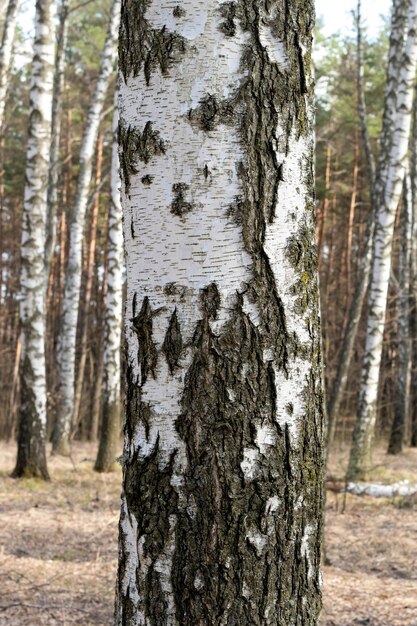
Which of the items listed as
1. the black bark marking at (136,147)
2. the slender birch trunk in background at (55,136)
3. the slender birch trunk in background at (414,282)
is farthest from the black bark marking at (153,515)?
the slender birch trunk in background at (414,282)

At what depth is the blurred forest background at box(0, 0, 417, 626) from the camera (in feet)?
16.0

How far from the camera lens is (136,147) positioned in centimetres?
161

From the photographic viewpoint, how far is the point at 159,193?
158 centimetres

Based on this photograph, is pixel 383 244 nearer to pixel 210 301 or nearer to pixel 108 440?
pixel 108 440

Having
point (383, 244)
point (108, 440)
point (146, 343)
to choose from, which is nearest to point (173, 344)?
point (146, 343)

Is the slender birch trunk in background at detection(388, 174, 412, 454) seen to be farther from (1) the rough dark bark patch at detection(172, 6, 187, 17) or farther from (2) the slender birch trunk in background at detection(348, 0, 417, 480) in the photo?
(1) the rough dark bark patch at detection(172, 6, 187, 17)

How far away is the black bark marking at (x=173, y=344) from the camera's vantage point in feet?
5.10

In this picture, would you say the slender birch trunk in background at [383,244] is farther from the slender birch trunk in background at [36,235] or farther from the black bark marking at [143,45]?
the black bark marking at [143,45]

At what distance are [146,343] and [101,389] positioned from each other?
16.2m

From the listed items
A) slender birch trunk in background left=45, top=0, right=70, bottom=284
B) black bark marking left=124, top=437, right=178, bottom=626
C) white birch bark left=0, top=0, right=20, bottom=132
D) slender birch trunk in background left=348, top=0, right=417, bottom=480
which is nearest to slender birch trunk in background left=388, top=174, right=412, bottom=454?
slender birch trunk in background left=348, top=0, right=417, bottom=480

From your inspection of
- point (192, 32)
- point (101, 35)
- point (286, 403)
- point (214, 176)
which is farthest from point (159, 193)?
point (101, 35)

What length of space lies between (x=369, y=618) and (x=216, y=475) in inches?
129

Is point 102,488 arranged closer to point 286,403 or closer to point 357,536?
point 357,536

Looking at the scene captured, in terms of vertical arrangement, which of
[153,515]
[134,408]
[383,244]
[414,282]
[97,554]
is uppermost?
[414,282]
